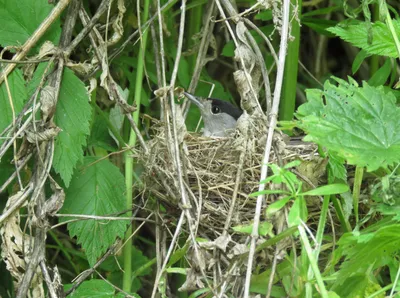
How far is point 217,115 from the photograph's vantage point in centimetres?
429

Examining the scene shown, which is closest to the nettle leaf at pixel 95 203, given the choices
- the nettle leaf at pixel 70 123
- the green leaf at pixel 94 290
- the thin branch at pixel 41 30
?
the green leaf at pixel 94 290

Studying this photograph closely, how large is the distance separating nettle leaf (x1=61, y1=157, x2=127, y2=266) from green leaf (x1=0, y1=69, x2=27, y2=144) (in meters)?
0.37

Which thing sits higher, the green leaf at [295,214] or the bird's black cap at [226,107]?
the green leaf at [295,214]

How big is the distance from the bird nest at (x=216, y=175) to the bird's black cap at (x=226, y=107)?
725mm

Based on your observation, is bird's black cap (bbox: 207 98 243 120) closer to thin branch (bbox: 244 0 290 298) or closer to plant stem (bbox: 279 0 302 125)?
plant stem (bbox: 279 0 302 125)

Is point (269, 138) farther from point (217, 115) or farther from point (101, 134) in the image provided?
point (217, 115)

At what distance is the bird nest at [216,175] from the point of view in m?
3.05

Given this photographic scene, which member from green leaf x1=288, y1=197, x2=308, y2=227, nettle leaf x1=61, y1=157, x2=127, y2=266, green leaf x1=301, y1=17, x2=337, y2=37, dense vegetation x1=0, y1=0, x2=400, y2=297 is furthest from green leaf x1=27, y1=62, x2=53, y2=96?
green leaf x1=301, y1=17, x2=337, y2=37

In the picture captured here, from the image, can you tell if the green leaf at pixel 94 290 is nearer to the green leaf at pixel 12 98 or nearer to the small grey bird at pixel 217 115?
the green leaf at pixel 12 98

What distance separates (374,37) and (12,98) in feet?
4.59

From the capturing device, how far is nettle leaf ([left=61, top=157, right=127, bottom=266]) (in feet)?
10.7

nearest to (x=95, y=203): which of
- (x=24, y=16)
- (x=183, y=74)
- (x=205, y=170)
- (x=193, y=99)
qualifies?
(x=205, y=170)

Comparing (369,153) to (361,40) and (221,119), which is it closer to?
(361,40)

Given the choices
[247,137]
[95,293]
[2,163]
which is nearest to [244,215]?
[247,137]
